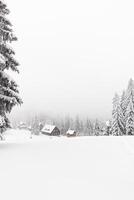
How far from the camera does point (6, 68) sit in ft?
49.9

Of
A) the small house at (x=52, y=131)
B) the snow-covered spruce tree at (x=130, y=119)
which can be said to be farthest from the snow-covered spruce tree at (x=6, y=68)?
the small house at (x=52, y=131)

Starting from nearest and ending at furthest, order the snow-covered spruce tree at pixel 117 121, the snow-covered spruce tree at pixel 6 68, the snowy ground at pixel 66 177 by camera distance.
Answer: the snowy ground at pixel 66 177, the snow-covered spruce tree at pixel 6 68, the snow-covered spruce tree at pixel 117 121

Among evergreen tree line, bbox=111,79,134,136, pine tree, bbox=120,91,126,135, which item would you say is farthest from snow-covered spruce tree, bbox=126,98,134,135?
pine tree, bbox=120,91,126,135

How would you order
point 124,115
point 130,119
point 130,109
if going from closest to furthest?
point 130,119, point 130,109, point 124,115

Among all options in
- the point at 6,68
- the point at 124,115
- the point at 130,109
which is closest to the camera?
the point at 6,68

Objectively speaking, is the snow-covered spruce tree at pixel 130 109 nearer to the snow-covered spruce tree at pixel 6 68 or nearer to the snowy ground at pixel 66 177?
the snow-covered spruce tree at pixel 6 68

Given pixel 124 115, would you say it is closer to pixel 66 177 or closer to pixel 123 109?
pixel 123 109

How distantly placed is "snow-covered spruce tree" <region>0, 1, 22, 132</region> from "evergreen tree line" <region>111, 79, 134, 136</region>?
37.5m

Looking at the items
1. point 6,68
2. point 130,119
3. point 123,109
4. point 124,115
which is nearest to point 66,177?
point 6,68

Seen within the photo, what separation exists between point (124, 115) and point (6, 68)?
4279 cm

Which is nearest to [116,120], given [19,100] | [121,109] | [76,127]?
[121,109]

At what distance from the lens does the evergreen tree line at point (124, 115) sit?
1955 inches

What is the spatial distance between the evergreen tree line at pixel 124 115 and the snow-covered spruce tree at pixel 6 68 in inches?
1478

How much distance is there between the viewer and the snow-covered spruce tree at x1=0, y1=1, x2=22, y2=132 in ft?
47.3
